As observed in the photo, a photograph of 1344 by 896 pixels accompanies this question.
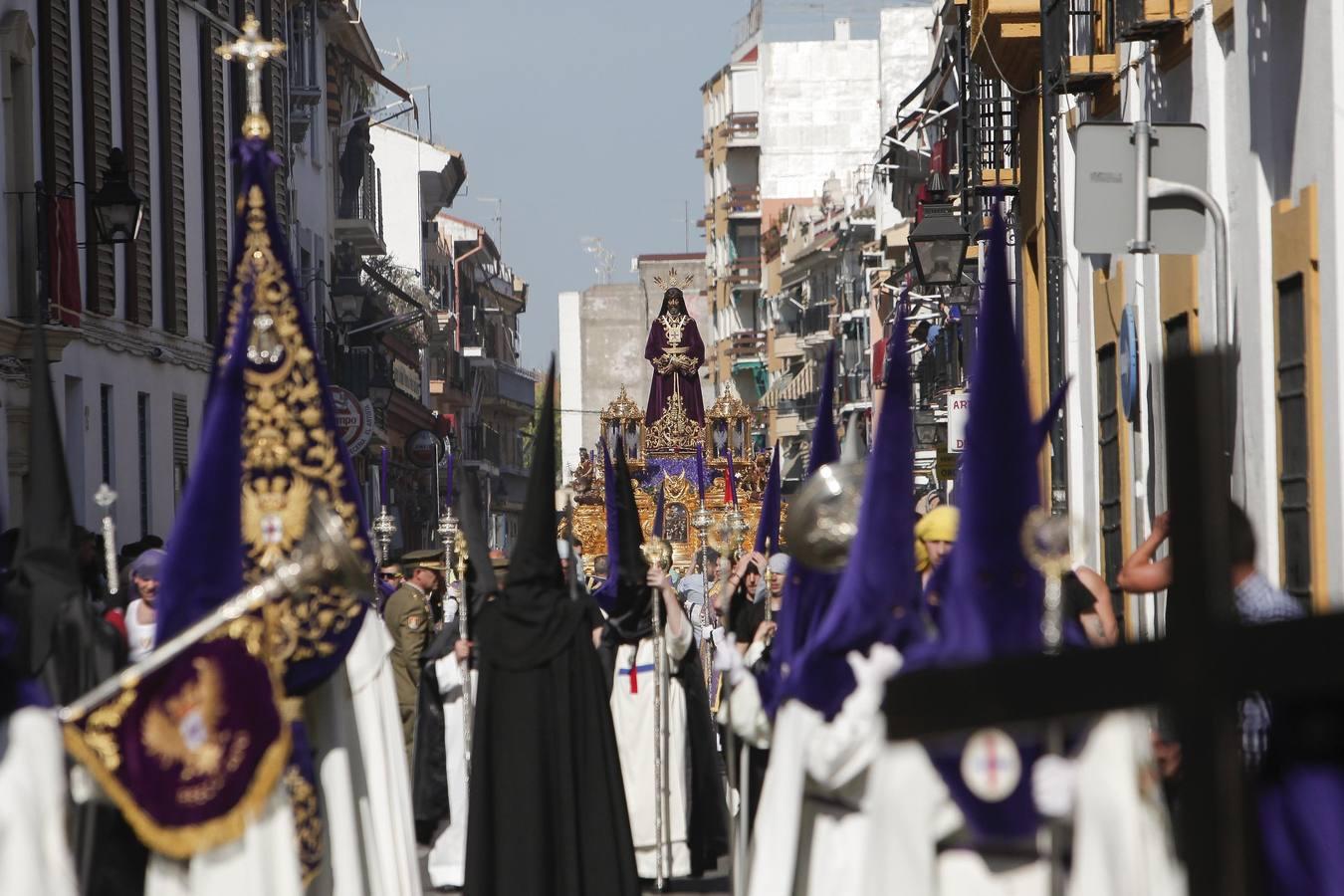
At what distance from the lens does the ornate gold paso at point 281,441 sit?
870 centimetres

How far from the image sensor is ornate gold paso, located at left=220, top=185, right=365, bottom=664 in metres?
8.70

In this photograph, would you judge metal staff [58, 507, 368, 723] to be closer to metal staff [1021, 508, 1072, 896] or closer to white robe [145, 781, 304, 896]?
white robe [145, 781, 304, 896]

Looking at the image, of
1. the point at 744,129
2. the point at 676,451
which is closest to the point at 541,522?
the point at 676,451

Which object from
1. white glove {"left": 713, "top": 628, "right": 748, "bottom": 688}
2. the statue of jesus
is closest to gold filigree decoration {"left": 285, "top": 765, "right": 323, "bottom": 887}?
white glove {"left": 713, "top": 628, "right": 748, "bottom": 688}

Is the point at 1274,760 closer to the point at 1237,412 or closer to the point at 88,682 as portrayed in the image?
the point at 88,682

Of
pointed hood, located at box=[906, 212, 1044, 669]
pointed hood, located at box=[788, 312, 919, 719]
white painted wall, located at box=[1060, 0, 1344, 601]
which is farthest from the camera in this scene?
white painted wall, located at box=[1060, 0, 1344, 601]

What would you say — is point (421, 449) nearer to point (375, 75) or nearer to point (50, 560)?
point (375, 75)

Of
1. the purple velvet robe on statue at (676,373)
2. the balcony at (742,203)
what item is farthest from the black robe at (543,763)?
the balcony at (742,203)

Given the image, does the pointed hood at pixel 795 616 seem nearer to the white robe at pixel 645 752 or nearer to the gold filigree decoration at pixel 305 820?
the gold filigree decoration at pixel 305 820

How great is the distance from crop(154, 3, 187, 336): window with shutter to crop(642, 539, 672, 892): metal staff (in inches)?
712

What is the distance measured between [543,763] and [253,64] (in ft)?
11.1

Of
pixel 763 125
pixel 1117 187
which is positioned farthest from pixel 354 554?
pixel 763 125

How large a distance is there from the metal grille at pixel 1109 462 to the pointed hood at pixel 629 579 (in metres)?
4.80

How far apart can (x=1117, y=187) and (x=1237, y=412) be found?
2741 millimetres
